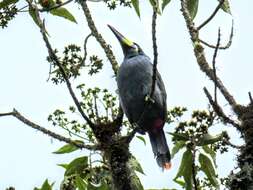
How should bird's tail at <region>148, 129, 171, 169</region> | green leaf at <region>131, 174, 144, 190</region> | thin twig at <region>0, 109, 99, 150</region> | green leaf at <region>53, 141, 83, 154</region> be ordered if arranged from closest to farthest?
1. thin twig at <region>0, 109, 99, 150</region>
2. green leaf at <region>131, 174, 144, 190</region>
3. green leaf at <region>53, 141, 83, 154</region>
4. bird's tail at <region>148, 129, 171, 169</region>

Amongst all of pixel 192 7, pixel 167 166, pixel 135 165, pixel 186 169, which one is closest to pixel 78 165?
pixel 135 165

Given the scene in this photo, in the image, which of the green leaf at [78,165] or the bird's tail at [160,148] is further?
the bird's tail at [160,148]

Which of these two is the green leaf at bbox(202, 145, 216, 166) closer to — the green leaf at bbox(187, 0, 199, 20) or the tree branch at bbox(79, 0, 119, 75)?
the tree branch at bbox(79, 0, 119, 75)

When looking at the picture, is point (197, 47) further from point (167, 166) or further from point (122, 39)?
point (122, 39)

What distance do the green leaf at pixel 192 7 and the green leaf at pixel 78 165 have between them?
4.32 ft

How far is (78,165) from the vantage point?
A: 13.9 ft

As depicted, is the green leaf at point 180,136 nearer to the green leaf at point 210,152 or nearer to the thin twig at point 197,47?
the green leaf at point 210,152

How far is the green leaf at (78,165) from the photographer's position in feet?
13.9

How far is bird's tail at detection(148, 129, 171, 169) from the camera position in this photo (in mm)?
4957

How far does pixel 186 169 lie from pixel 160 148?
4.25 feet

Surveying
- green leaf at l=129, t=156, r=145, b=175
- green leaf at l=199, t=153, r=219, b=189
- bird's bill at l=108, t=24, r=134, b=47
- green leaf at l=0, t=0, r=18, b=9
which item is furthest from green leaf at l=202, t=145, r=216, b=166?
bird's bill at l=108, t=24, r=134, b=47

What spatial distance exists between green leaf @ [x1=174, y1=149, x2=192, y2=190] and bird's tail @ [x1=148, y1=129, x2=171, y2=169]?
93cm

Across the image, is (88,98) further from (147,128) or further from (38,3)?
(147,128)

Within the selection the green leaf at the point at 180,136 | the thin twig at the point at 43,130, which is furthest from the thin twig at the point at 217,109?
the thin twig at the point at 43,130
